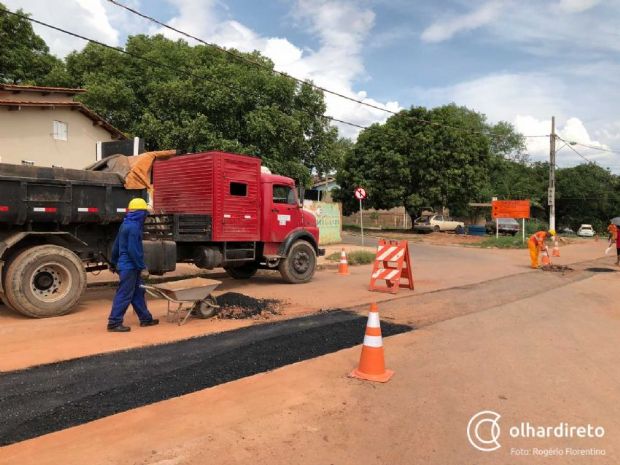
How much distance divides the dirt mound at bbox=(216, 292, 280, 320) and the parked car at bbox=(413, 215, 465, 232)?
31088 mm

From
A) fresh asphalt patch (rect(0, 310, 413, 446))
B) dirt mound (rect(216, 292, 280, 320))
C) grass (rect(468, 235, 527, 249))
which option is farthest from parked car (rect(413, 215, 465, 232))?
fresh asphalt patch (rect(0, 310, 413, 446))

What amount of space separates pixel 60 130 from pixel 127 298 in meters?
16.5

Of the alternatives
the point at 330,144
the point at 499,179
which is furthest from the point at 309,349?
the point at 499,179

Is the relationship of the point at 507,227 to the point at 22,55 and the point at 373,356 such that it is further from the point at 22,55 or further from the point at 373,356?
the point at 373,356

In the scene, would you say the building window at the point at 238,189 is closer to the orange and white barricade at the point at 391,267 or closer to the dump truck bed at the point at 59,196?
the dump truck bed at the point at 59,196

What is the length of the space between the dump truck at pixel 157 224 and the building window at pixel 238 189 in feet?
0.07

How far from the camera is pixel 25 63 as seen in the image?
28609 millimetres

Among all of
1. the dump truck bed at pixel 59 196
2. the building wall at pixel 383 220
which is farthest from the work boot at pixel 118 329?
the building wall at pixel 383 220

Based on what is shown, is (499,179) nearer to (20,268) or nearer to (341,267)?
(341,267)

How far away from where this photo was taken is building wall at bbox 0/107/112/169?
18.7 m

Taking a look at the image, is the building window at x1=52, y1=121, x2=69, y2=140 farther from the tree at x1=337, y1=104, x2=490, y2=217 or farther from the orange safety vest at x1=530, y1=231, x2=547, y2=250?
the tree at x1=337, y1=104, x2=490, y2=217

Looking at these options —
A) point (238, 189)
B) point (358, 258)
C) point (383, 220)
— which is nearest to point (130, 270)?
point (238, 189)

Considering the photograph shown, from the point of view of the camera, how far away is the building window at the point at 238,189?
34.4 feet

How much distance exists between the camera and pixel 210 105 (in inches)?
914
